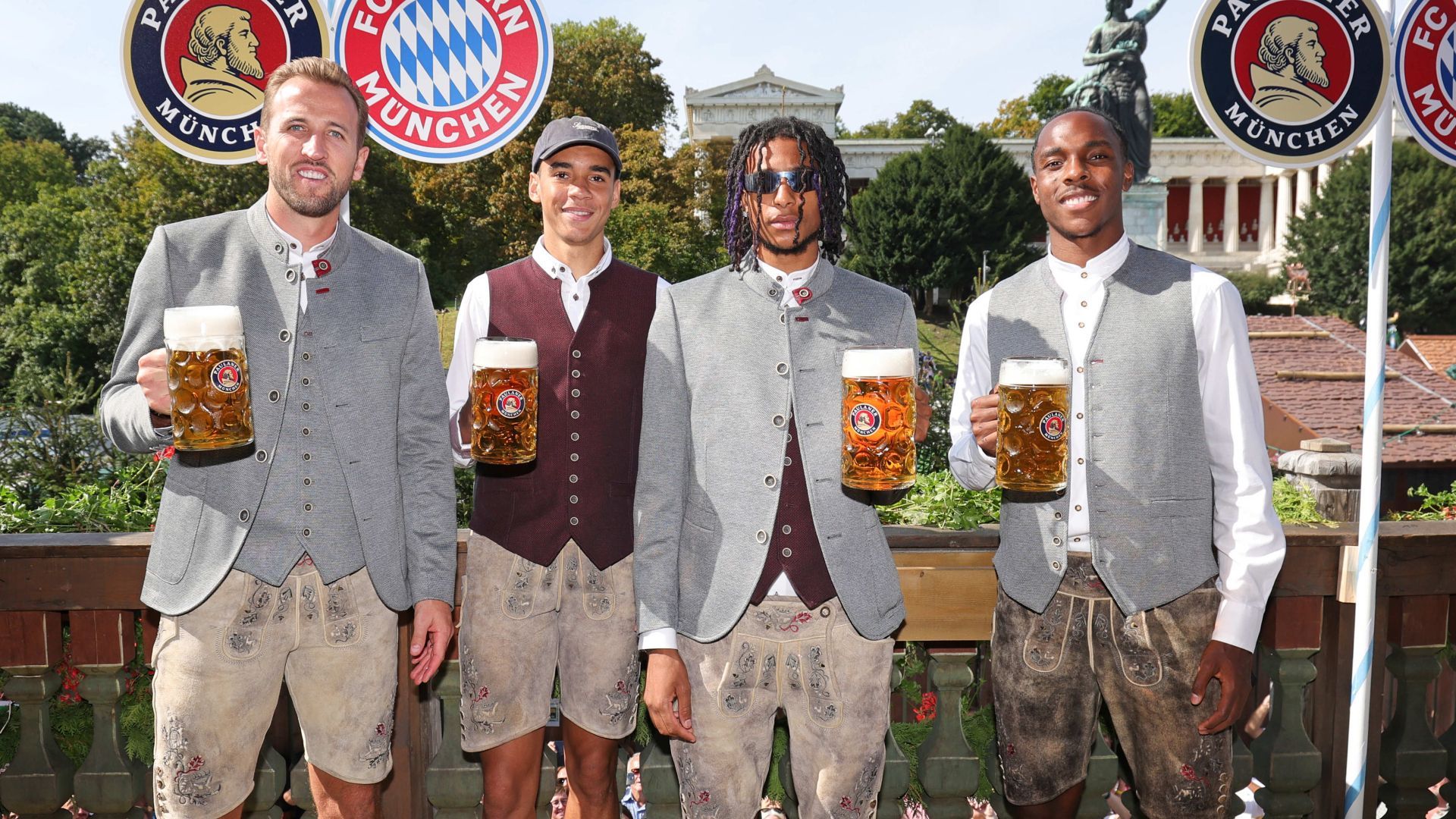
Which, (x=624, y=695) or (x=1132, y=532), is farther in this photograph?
(x=624, y=695)

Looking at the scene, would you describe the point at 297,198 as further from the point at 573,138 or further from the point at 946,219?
the point at 946,219

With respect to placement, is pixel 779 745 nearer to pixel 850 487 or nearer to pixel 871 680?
pixel 871 680

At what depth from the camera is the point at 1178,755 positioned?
2.24 meters

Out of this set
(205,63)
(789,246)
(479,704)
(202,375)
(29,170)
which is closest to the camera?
(202,375)

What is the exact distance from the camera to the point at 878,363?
6.86 feet

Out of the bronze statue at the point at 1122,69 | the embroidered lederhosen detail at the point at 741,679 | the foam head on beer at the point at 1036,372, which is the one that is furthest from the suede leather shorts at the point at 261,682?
the bronze statue at the point at 1122,69

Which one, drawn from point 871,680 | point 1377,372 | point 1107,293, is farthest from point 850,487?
point 1377,372

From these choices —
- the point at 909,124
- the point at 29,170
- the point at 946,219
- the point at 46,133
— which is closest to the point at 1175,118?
the point at 909,124

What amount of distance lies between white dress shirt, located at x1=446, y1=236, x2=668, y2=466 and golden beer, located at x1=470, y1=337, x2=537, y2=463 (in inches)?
9.7

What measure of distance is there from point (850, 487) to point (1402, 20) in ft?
8.14

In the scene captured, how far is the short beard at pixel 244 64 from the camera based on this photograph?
2.88m

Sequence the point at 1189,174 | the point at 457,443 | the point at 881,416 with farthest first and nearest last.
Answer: the point at 1189,174
the point at 457,443
the point at 881,416

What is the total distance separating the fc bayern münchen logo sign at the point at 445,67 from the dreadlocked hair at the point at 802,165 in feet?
3.15

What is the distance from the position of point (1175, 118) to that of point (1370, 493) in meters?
66.2
